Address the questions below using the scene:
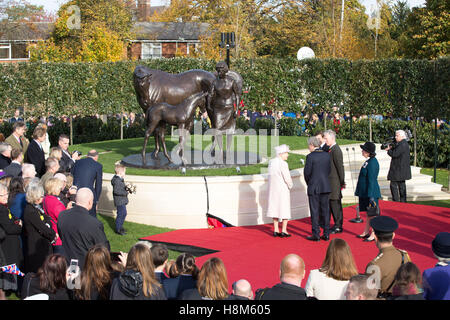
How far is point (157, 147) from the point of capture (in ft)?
47.3

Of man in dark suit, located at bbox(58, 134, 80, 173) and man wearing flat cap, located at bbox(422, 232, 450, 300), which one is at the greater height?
man in dark suit, located at bbox(58, 134, 80, 173)

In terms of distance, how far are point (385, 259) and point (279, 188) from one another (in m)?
4.73

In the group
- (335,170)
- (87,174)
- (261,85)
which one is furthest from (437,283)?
(261,85)

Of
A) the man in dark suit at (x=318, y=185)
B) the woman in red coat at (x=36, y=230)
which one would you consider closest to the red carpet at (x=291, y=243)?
the man in dark suit at (x=318, y=185)

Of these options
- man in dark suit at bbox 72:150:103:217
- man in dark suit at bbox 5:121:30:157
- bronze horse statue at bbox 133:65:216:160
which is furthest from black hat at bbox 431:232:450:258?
bronze horse statue at bbox 133:65:216:160

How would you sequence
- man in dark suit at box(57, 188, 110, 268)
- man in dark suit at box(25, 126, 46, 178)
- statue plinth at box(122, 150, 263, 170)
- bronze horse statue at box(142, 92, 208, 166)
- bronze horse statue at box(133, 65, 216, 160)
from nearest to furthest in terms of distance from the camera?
man in dark suit at box(57, 188, 110, 268) → man in dark suit at box(25, 126, 46, 178) → bronze horse statue at box(142, 92, 208, 166) → statue plinth at box(122, 150, 263, 170) → bronze horse statue at box(133, 65, 216, 160)

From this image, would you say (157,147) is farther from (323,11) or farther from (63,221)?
(323,11)

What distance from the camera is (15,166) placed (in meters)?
10.2

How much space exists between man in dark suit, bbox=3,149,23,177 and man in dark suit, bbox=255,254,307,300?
6368mm

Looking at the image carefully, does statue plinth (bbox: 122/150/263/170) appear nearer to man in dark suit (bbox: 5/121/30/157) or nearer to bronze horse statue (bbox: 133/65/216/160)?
bronze horse statue (bbox: 133/65/216/160)

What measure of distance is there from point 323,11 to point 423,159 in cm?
2399

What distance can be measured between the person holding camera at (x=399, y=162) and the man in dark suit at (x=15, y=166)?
8.16 meters

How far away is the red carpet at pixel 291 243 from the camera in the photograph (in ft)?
29.1

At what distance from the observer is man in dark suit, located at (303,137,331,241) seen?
10.2 m
